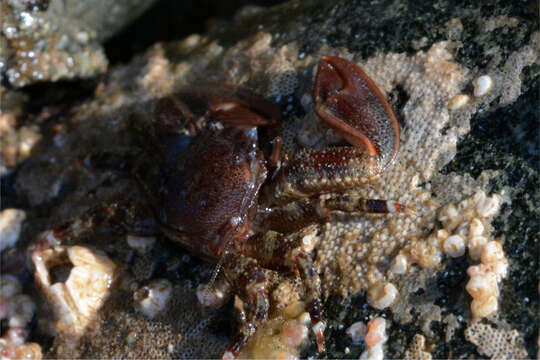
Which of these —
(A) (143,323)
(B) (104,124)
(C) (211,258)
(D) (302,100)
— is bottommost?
(A) (143,323)

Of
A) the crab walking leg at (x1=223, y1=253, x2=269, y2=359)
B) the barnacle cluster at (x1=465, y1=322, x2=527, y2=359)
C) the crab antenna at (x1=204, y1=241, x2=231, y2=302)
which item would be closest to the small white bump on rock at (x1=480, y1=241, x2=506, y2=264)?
the barnacle cluster at (x1=465, y1=322, x2=527, y2=359)

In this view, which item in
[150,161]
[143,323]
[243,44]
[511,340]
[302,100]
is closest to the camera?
[511,340]

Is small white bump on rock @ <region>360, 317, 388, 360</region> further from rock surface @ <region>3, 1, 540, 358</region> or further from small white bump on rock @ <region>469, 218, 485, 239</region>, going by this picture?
small white bump on rock @ <region>469, 218, 485, 239</region>

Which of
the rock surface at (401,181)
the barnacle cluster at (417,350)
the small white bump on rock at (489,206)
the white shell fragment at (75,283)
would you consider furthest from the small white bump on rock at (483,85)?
the white shell fragment at (75,283)

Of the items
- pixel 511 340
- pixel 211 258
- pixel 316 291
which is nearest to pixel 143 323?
pixel 211 258

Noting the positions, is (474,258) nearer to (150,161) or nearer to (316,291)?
(316,291)

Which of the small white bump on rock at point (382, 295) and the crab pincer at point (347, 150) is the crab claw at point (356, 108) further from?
the small white bump on rock at point (382, 295)

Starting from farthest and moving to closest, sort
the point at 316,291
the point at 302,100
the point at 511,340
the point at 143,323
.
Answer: the point at 302,100, the point at 143,323, the point at 316,291, the point at 511,340
